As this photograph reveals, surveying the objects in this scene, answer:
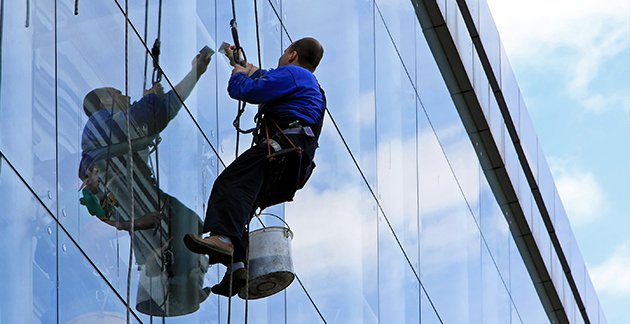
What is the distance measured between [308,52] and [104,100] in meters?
1.43

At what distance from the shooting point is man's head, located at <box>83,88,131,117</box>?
10414 mm

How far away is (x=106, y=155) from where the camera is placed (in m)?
10.6

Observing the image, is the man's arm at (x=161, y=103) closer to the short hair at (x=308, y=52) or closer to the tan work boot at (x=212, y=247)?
the short hair at (x=308, y=52)

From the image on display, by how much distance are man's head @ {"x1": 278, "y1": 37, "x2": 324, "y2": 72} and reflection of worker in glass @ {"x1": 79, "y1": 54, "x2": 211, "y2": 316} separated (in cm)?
99

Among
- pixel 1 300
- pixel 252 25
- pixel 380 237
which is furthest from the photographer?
pixel 380 237

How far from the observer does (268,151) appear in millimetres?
10688

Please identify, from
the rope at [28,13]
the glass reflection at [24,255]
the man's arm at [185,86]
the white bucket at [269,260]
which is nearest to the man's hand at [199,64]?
the man's arm at [185,86]

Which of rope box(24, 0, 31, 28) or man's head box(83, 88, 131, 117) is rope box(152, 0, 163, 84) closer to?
man's head box(83, 88, 131, 117)

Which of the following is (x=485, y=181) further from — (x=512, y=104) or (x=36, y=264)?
(x=36, y=264)

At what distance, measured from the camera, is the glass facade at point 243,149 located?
9508 mm

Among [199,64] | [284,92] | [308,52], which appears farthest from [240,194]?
[199,64]

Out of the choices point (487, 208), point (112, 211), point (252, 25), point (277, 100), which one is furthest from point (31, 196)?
point (487, 208)

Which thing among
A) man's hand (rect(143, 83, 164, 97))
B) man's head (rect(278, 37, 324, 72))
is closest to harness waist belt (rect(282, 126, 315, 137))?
man's head (rect(278, 37, 324, 72))

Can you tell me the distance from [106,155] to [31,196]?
53.4 inches
